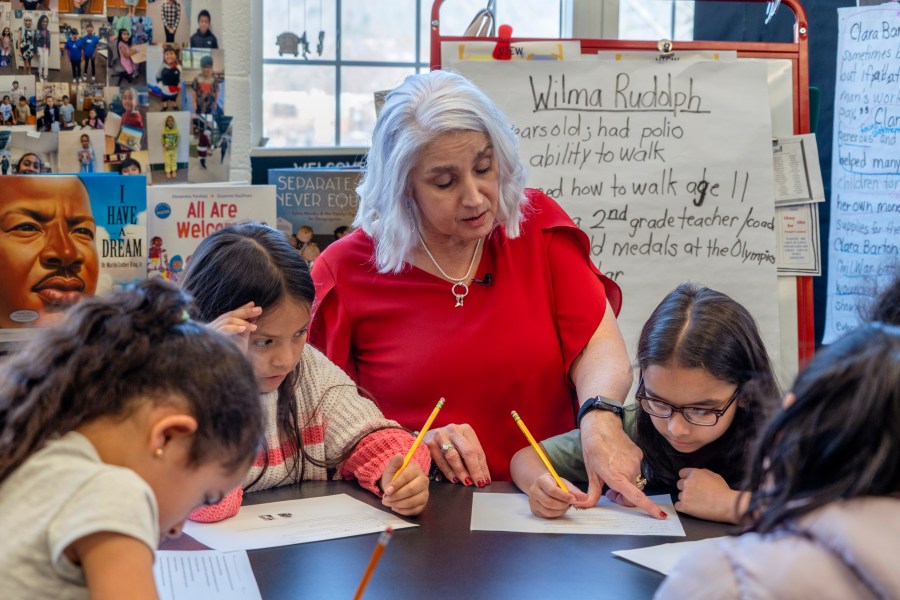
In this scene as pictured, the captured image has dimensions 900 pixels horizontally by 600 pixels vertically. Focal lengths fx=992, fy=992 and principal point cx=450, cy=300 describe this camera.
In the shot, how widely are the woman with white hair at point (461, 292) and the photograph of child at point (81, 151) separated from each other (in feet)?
2.50

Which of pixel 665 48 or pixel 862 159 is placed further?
pixel 862 159

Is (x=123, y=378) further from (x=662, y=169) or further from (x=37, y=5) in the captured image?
(x=662, y=169)

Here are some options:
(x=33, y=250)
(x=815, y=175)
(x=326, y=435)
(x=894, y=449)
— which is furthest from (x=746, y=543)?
(x=815, y=175)

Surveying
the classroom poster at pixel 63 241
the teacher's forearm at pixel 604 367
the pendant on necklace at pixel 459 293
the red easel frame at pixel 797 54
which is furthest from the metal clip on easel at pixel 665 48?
the classroom poster at pixel 63 241

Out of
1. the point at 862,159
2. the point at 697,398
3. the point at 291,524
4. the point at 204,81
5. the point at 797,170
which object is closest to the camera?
the point at 291,524

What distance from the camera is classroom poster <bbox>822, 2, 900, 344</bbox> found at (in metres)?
2.96

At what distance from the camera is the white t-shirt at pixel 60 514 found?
Answer: 35.6 inches

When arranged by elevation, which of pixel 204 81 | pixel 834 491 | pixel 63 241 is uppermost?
pixel 204 81

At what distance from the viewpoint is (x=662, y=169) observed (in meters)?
2.66

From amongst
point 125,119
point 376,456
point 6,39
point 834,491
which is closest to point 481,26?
point 125,119

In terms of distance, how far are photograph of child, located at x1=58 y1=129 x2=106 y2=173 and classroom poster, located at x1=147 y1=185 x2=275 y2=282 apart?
32 centimetres

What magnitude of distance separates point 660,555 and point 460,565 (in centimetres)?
27

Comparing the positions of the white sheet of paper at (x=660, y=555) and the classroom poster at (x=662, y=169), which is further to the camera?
the classroom poster at (x=662, y=169)

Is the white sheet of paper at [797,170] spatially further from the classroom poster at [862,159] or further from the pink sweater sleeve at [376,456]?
the pink sweater sleeve at [376,456]
